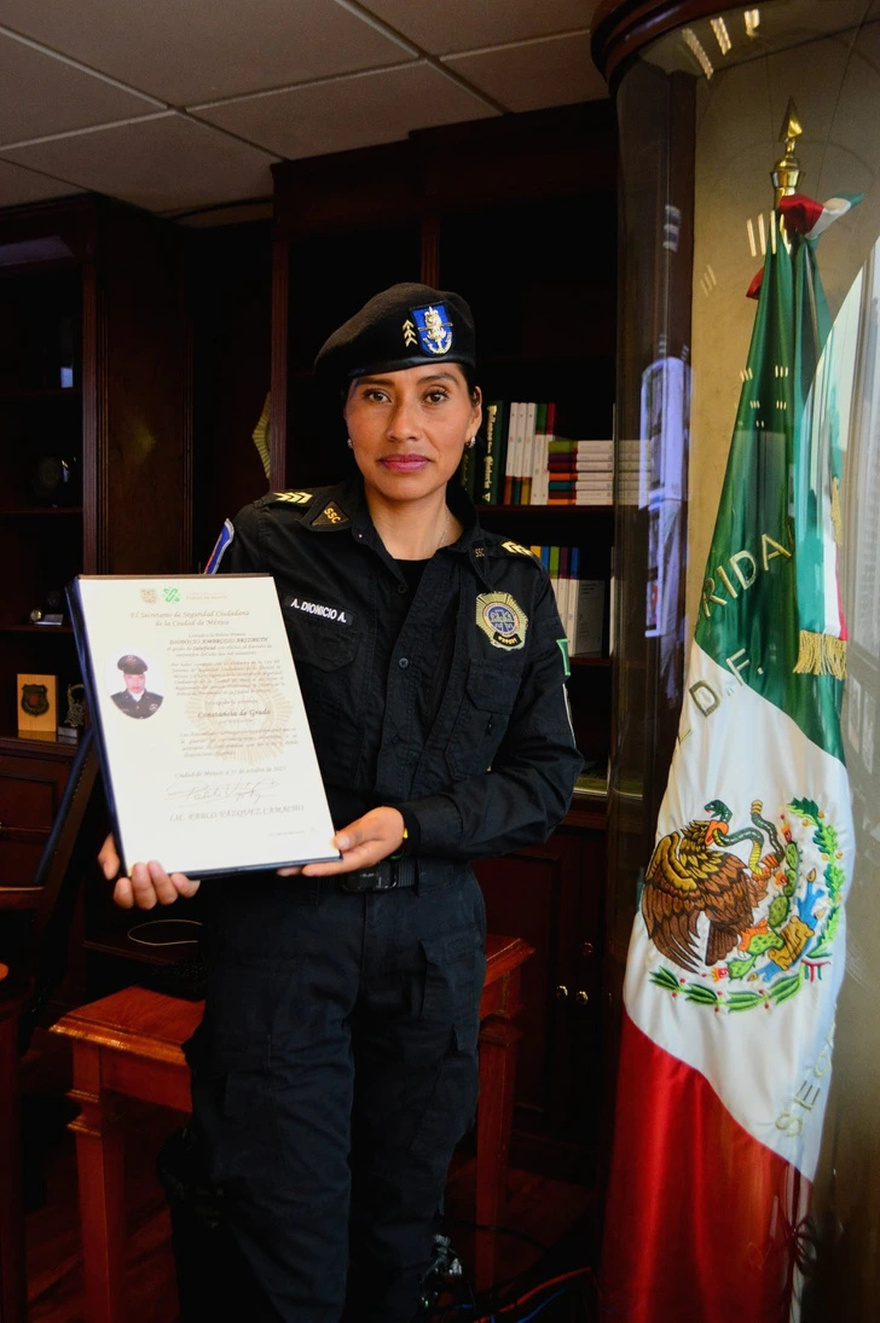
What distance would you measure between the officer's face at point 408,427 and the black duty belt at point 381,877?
503mm

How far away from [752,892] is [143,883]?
0.94 meters

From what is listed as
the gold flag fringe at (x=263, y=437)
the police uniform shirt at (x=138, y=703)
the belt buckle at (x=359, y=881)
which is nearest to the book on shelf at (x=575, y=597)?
the gold flag fringe at (x=263, y=437)

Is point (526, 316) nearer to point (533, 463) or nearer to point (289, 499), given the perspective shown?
point (533, 463)

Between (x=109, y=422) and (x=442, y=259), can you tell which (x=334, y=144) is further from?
(x=109, y=422)

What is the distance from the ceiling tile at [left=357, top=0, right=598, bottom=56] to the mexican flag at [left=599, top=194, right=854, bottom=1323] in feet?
3.04

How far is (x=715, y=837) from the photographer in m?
1.80

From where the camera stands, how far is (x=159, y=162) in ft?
10.7

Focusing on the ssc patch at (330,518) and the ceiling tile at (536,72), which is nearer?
the ssc patch at (330,518)

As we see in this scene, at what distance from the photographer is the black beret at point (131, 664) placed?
4.60ft

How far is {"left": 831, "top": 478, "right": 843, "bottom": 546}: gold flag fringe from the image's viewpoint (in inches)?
66.8

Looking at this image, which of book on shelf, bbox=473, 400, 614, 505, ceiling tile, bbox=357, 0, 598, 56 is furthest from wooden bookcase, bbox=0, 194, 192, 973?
ceiling tile, bbox=357, 0, 598, 56

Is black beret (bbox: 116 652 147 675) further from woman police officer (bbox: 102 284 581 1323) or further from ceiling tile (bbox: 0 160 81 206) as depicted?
ceiling tile (bbox: 0 160 81 206)

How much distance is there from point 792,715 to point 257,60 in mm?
1934

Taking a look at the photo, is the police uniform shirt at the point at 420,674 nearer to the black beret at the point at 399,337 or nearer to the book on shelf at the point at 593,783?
the black beret at the point at 399,337
